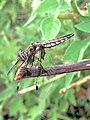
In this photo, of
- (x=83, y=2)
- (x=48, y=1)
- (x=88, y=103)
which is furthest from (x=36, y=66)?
(x=88, y=103)

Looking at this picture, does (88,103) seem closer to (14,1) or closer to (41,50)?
(14,1)

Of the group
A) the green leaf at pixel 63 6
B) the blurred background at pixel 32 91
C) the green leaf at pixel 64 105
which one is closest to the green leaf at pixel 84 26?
the green leaf at pixel 63 6

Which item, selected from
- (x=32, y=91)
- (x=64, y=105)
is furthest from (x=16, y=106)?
(x=64, y=105)

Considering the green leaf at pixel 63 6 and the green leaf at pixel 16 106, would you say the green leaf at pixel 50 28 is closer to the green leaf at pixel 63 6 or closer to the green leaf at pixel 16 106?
the green leaf at pixel 63 6

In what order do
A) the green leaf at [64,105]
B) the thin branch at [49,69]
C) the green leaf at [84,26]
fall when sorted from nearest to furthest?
the thin branch at [49,69] < the green leaf at [84,26] < the green leaf at [64,105]

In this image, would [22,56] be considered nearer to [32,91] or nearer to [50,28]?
[50,28]

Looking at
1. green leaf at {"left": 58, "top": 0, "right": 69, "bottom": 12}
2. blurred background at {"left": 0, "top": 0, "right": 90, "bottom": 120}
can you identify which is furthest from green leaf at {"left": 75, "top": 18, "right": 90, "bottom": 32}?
blurred background at {"left": 0, "top": 0, "right": 90, "bottom": 120}
